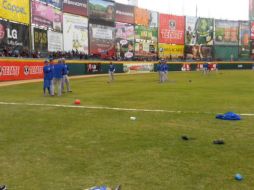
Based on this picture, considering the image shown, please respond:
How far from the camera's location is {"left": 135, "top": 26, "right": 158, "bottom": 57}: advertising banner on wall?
7050 cm

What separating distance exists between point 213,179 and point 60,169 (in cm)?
251

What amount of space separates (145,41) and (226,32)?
74.2ft

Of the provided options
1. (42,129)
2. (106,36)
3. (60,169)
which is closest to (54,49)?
(106,36)

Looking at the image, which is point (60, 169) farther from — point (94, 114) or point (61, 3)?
point (61, 3)

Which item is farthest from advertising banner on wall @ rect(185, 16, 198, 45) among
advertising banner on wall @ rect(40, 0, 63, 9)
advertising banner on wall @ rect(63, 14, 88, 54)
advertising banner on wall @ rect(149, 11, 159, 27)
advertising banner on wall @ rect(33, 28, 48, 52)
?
advertising banner on wall @ rect(33, 28, 48, 52)

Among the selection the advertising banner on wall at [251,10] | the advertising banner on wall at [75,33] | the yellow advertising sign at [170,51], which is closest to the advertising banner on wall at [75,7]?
the advertising banner on wall at [75,33]

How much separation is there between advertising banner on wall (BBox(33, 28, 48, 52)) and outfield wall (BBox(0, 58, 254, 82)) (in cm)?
328

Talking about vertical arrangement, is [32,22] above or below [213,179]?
above

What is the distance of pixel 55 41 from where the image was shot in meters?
49.7

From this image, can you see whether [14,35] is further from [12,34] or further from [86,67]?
[86,67]

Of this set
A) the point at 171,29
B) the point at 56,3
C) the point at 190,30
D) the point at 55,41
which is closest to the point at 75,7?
the point at 56,3

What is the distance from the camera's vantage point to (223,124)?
36.5ft

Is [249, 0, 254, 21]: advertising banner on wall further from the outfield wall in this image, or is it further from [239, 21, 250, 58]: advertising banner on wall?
the outfield wall

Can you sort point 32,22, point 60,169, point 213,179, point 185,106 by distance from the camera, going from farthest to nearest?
point 32,22, point 185,106, point 60,169, point 213,179
